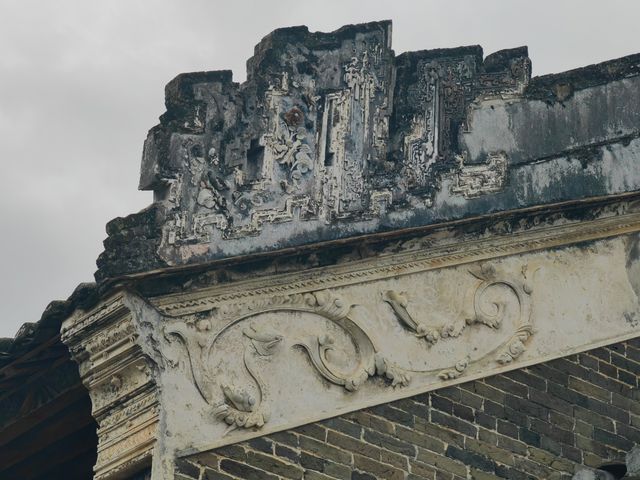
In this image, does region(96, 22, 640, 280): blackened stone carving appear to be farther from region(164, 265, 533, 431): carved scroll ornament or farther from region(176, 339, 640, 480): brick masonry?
region(176, 339, 640, 480): brick masonry

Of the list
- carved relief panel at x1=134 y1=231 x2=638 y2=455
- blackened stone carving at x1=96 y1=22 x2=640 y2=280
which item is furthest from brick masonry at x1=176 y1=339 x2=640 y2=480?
blackened stone carving at x1=96 y1=22 x2=640 y2=280

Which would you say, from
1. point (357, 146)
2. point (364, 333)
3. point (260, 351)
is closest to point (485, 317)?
point (364, 333)

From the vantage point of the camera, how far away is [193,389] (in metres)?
8.80

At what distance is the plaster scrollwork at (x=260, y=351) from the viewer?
29.0 feet

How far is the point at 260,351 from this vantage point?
9055 millimetres

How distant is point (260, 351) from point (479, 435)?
140 cm

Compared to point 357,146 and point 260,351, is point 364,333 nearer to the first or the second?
point 260,351

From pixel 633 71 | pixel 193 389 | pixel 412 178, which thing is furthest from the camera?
pixel 633 71

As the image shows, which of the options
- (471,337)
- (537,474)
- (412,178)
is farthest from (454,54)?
(537,474)

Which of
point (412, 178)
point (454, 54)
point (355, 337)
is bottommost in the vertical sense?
point (355, 337)

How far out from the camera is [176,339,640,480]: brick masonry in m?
8.85

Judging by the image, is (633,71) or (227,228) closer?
(227,228)

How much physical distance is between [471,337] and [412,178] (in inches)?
39.2

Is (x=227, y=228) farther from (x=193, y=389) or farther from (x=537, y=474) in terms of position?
(x=537, y=474)
